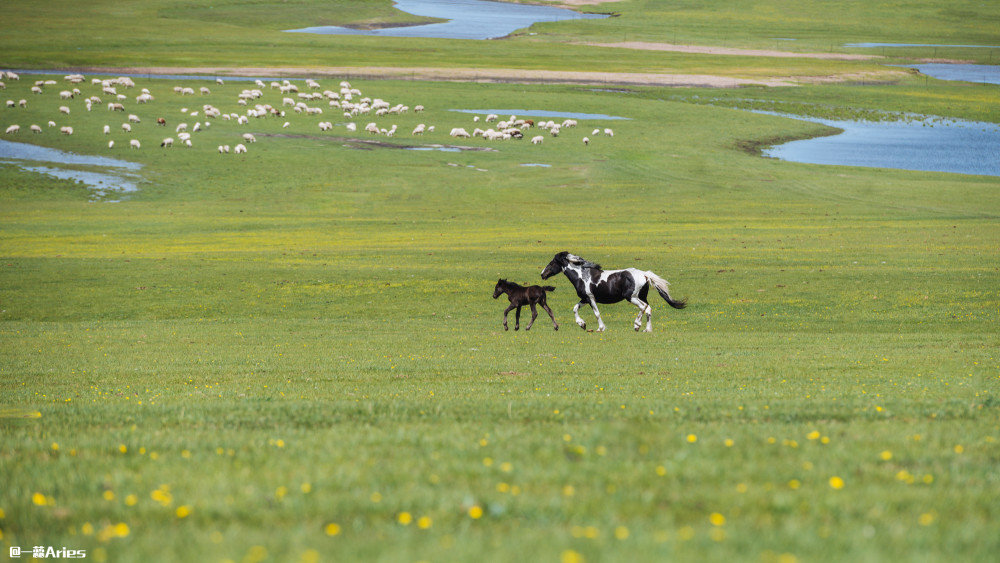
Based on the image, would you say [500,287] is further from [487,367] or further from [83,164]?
A: [83,164]

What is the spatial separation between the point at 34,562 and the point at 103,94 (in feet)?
344

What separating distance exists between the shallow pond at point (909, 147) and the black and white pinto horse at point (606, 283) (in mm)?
54836

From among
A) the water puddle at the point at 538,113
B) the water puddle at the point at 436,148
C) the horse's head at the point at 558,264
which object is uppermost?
the water puddle at the point at 538,113

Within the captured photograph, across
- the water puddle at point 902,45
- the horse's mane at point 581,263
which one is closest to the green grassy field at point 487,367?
the horse's mane at point 581,263

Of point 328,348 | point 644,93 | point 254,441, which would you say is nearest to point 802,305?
point 328,348

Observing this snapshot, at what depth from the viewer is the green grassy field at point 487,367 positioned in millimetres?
6914

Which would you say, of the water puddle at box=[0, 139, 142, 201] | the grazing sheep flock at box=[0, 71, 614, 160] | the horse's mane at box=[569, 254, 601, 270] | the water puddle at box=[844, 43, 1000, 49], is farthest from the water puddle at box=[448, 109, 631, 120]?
the water puddle at box=[844, 43, 1000, 49]

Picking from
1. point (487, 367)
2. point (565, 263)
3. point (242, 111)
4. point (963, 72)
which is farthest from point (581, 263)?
point (963, 72)

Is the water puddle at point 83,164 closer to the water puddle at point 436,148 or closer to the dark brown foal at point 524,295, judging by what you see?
the water puddle at point 436,148

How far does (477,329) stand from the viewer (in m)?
26.3

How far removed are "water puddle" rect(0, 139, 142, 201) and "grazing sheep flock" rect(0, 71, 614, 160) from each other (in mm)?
4634

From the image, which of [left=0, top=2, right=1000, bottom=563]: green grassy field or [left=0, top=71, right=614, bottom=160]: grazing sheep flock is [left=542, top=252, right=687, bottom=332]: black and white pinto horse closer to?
[left=0, top=2, right=1000, bottom=563]: green grassy field

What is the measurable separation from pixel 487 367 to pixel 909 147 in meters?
76.6

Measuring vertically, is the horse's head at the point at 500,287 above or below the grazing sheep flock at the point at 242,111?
below
